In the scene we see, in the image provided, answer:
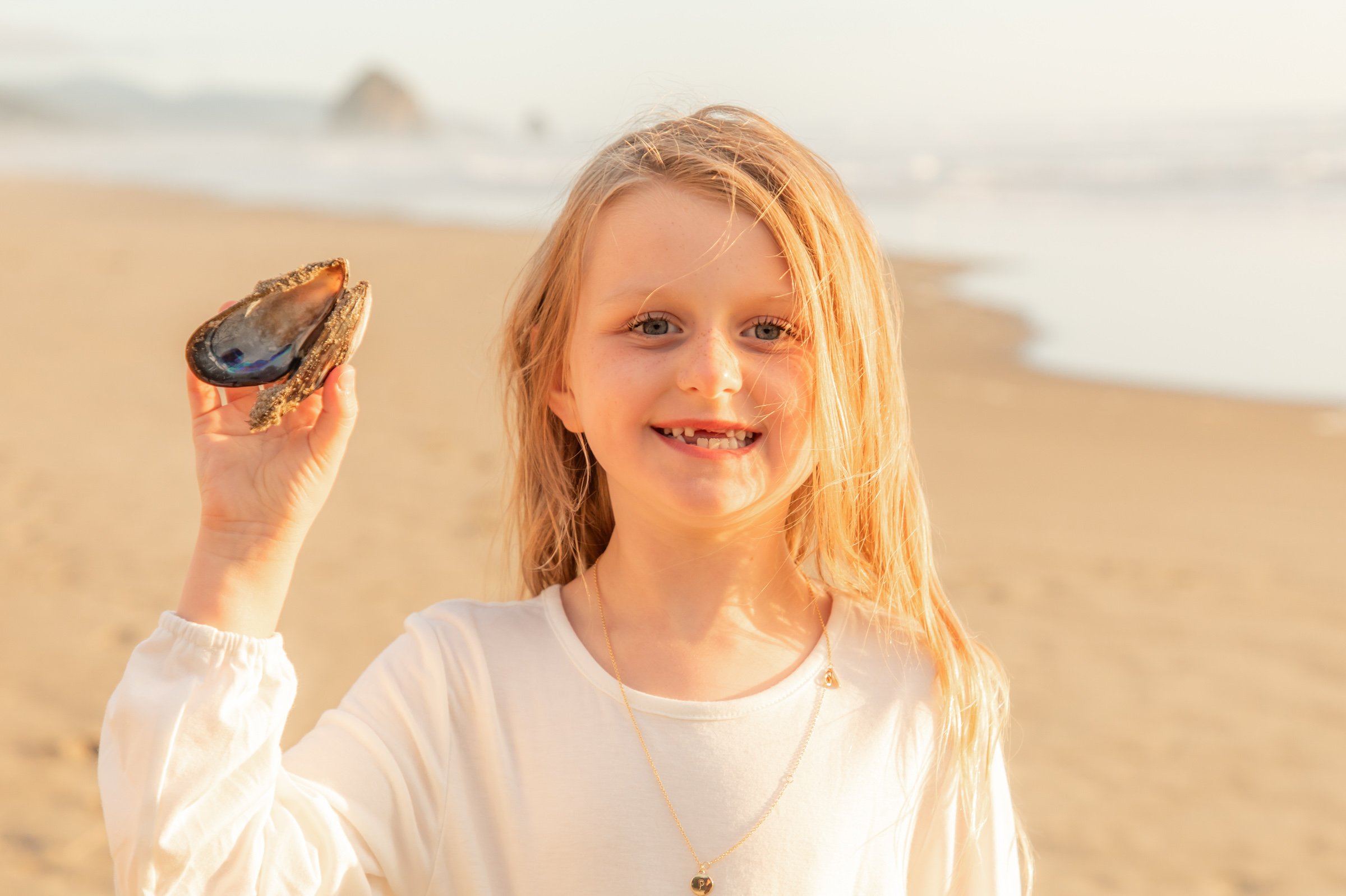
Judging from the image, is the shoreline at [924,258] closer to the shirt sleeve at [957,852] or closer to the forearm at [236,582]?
the forearm at [236,582]

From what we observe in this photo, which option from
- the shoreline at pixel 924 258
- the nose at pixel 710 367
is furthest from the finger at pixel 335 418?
the shoreline at pixel 924 258

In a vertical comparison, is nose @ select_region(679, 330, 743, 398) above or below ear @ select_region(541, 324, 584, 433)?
above

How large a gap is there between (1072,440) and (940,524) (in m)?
1.88

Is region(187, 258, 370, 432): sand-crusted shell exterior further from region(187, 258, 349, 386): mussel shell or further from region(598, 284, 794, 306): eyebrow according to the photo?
region(598, 284, 794, 306): eyebrow

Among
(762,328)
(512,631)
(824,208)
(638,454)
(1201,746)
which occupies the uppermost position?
(824,208)

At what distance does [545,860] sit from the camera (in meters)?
1.88

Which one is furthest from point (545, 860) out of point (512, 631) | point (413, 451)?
point (413, 451)

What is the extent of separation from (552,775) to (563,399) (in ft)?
2.23

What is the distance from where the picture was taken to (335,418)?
71.6 inches

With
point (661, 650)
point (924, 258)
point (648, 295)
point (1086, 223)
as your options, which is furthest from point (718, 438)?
point (1086, 223)

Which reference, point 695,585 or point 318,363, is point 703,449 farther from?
point 318,363

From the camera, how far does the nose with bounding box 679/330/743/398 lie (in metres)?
1.88

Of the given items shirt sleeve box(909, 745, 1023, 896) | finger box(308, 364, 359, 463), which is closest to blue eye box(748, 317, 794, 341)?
finger box(308, 364, 359, 463)

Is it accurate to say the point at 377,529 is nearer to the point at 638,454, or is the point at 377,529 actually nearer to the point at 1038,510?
the point at 1038,510
